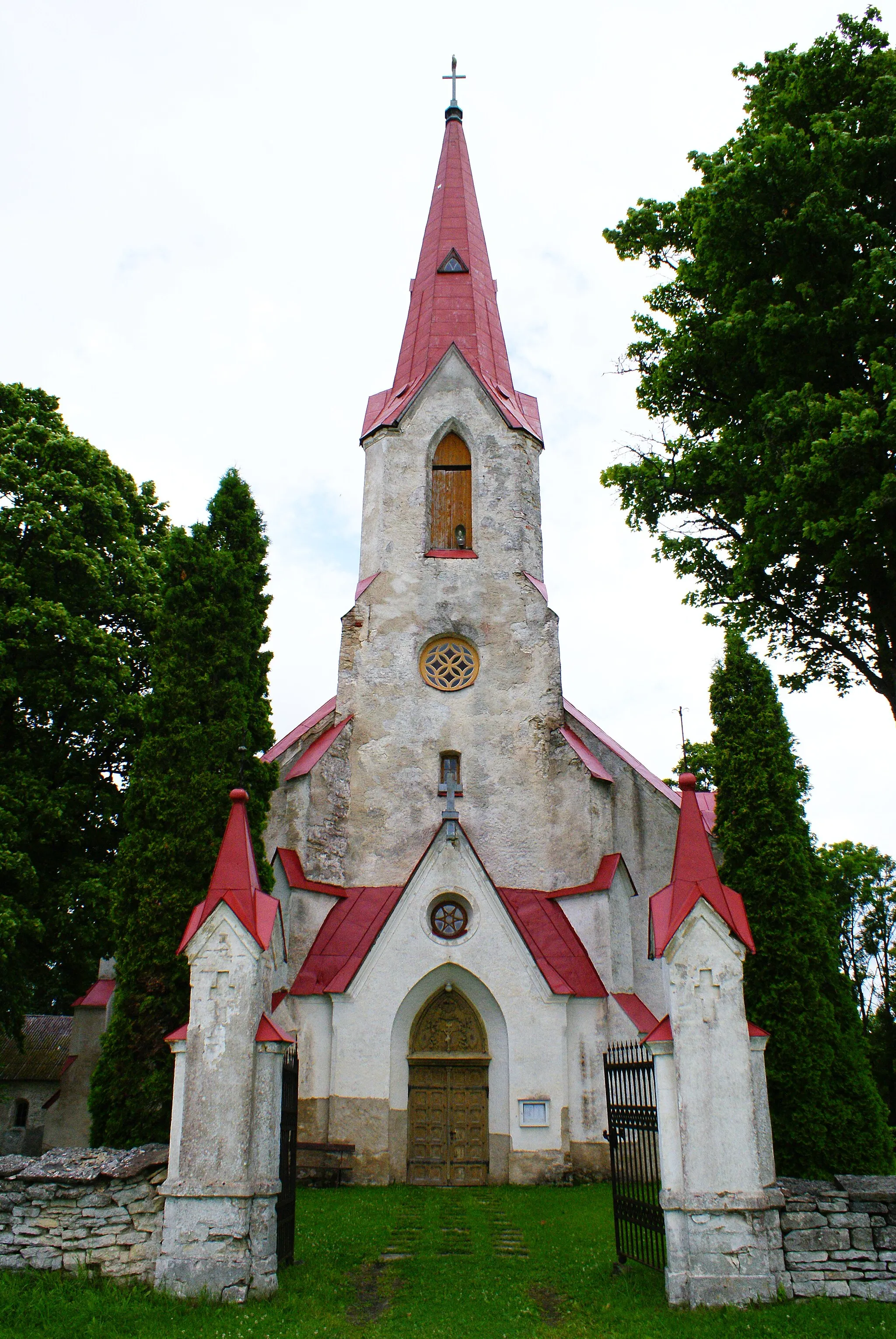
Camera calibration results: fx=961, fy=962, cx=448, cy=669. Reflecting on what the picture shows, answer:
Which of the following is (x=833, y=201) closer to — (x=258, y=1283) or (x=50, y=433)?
(x=258, y=1283)

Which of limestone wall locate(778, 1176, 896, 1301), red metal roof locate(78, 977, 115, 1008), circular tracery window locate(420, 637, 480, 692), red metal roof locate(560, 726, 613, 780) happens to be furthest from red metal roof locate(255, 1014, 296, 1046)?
red metal roof locate(78, 977, 115, 1008)

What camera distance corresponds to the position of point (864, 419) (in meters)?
8.31

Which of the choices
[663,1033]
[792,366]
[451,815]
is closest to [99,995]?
[451,815]

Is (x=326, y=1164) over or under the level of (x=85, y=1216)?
under

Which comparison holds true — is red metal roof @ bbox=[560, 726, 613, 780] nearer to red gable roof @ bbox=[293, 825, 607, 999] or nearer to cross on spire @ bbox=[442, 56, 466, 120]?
red gable roof @ bbox=[293, 825, 607, 999]

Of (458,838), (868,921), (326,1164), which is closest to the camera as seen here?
(326,1164)

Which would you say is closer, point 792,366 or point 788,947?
point 792,366

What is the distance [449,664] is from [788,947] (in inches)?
358

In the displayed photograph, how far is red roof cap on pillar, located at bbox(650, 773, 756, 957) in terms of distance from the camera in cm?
825

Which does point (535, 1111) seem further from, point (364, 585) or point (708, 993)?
point (364, 585)

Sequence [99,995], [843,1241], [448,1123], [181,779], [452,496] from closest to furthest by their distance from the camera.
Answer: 1. [843,1241]
2. [181,779]
3. [448,1123]
4. [452,496]
5. [99,995]

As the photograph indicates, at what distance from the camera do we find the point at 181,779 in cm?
1191

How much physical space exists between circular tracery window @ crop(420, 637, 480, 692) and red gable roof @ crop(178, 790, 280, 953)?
10.3m

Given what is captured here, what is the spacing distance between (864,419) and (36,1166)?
9.53 m
